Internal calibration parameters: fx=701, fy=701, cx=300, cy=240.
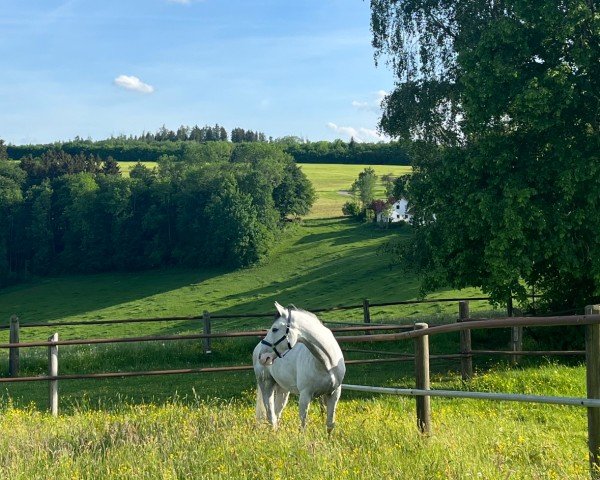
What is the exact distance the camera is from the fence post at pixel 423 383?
278 inches

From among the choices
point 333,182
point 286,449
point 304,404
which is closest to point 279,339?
point 304,404

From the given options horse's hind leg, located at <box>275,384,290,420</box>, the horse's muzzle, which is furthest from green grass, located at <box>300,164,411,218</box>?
the horse's muzzle

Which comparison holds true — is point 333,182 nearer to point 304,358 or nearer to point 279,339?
point 304,358

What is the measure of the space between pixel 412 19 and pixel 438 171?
27.9 feet

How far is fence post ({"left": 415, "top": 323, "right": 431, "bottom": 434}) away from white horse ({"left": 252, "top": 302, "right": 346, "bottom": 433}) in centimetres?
85

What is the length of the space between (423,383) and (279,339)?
154cm

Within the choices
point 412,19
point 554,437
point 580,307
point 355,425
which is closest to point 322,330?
point 355,425

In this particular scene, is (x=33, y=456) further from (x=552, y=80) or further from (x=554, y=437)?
(x=552, y=80)

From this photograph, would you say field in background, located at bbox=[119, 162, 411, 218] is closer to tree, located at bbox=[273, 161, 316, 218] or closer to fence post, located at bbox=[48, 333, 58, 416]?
tree, located at bbox=[273, 161, 316, 218]

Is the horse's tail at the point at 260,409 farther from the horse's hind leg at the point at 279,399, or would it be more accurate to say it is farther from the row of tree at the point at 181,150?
the row of tree at the point at 181,150

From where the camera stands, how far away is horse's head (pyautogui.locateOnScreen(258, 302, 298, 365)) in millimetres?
7199

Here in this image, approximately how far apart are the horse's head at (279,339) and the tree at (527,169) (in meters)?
9.89

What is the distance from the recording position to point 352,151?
133m

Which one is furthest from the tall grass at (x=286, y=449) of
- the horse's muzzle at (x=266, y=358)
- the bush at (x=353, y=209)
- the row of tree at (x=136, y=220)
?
the bush at (x=353, y=209)
